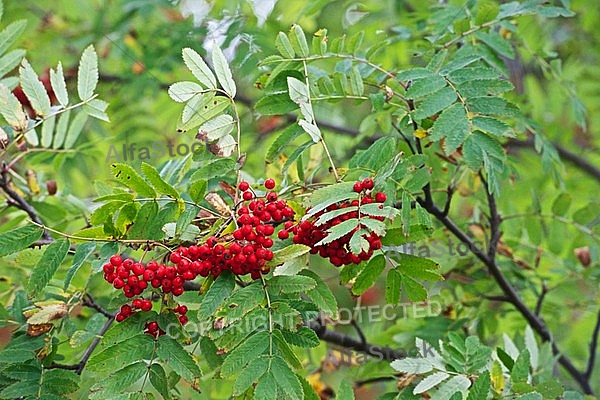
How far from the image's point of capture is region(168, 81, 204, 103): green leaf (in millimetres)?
1013

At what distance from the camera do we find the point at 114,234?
987mm

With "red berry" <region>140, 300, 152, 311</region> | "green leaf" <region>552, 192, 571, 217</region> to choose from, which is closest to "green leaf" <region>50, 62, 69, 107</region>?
"red berry" <region>140, 300, 152, 311</region>

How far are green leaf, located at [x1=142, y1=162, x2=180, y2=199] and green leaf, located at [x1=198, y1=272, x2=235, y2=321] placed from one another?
134 millimetres

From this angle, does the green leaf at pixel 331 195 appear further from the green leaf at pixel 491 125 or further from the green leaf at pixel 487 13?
the green leaf at pixel 487 13

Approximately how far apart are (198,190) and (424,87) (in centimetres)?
37

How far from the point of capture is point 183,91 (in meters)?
1.02

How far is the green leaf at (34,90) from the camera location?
1.14 metres

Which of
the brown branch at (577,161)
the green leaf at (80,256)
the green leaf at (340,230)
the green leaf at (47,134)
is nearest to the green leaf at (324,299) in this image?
the green leaf at (340,230)

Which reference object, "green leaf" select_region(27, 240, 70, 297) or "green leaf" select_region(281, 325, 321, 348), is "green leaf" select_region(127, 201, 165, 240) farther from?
"green leaf" select_region(281, 325, 321, 348)

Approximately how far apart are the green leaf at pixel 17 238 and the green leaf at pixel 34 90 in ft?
0.80

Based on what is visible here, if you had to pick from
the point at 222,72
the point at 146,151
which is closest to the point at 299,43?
the point at 222,72

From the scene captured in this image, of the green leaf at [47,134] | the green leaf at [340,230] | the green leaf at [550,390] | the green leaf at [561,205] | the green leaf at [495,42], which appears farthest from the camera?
the green leaf at [561,205]

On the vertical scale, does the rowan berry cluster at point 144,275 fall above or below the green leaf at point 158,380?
above

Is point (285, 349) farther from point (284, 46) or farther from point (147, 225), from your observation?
point (284, 46)
